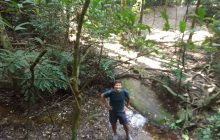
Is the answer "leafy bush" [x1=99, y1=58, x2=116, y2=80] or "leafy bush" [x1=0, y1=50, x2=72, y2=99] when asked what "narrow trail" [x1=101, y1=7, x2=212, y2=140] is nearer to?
"leafy bush" [x1=99, y1=58, x2=116, y2=80]

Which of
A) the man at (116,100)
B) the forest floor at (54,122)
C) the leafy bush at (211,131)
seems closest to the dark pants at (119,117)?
the man at (116,100)

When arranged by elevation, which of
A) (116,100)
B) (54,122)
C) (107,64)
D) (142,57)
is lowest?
(54,122)

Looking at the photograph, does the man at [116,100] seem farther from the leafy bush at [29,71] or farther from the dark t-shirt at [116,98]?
the leafy bush at [29,71]

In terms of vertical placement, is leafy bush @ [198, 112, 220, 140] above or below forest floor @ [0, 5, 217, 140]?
below

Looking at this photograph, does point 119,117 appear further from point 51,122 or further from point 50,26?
point 50,26

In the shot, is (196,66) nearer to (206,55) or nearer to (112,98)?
(206,55)

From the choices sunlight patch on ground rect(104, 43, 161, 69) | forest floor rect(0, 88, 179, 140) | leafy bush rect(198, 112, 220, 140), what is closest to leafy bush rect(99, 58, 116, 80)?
forest floor rect(0, 88, 179, 140)

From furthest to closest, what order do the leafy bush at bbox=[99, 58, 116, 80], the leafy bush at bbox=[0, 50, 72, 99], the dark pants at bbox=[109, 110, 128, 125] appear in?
the leafy bush at bbox=[99, 58, 116, 80] → the dark pants at bbox=[109, 110, 128, 125] → the leafy bush at bbox=[0, 50, 72, 99]

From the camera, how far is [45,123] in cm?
771

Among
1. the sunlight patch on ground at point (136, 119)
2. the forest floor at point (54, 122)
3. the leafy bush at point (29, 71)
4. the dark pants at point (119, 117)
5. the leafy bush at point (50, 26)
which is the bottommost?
the sunlight patch on ground at point (136, 119)

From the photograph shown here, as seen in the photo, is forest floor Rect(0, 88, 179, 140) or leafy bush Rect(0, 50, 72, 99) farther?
forest floor Rect(0, 88, 179, 140)

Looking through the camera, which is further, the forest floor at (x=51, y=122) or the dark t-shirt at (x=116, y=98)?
the forest floor at (x=51, y=122)

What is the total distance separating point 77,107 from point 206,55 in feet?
39.1

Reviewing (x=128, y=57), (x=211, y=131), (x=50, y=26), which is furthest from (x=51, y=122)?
(x=128, y=57)
